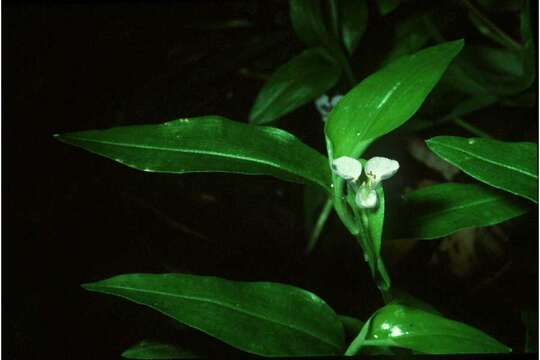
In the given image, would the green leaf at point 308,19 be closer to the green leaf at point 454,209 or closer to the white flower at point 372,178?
the green leaf at point 454,209

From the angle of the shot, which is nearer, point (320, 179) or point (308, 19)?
point (320, 179)

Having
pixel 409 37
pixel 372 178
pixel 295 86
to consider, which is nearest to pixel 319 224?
pixel 295 86

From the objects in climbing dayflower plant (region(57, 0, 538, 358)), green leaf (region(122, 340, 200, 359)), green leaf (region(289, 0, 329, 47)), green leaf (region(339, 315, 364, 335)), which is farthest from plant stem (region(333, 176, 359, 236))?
green leaf (region(289, 0, 329, 47))

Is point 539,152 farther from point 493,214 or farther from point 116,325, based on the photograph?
point 116,325

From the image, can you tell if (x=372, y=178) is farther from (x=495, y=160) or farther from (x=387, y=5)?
(x=387, y=5)

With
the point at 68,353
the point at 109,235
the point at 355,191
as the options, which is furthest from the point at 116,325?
the point at 355,191

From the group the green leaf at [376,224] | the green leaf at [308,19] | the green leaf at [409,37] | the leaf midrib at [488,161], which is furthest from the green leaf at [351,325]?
the green leaf at [409,37]
